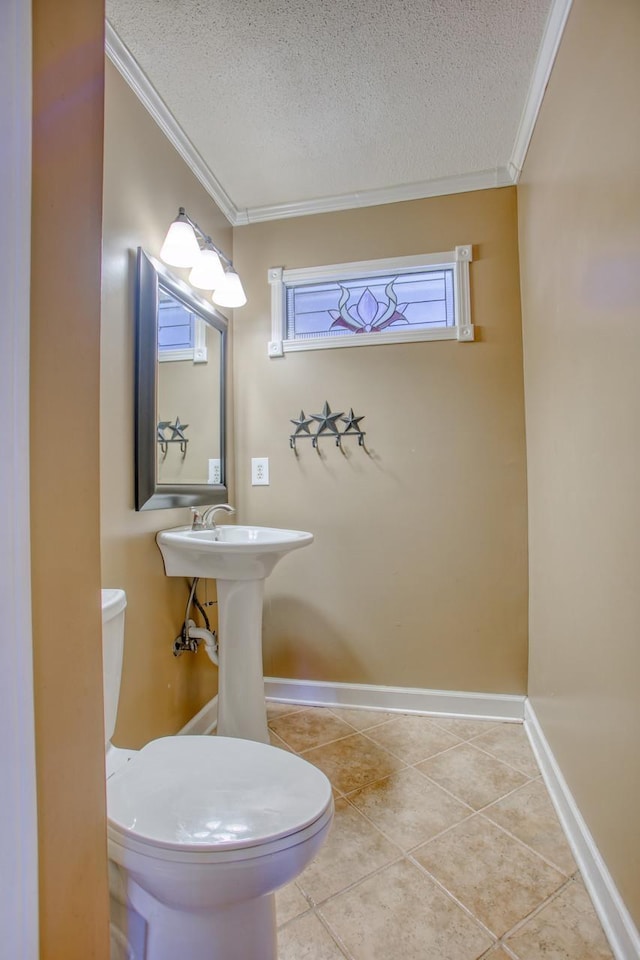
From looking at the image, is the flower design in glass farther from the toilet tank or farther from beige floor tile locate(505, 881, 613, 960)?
beige floor tile locate(505, 881, 613, 960)

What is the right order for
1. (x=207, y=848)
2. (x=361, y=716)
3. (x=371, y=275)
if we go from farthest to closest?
(x=371, y=275) → (x=361, y=716) → (x=207, y=848)

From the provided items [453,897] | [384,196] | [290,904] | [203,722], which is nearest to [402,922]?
[453,897]

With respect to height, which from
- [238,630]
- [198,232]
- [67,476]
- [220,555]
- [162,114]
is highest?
[162,114]

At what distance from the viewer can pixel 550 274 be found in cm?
149

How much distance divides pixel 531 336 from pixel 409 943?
1.91 m

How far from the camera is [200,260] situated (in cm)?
167

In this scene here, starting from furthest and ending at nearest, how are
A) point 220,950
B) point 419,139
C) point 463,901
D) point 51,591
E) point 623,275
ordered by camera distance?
point 419,139 → point 463,901 → point 623,275 → point 220,950 → point 51,591

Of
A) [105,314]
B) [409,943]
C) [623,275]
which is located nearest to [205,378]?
[105,314]

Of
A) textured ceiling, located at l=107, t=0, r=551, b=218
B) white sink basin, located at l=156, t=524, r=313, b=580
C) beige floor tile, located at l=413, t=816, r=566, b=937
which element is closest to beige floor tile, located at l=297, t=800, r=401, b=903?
beige floor tile, located at l=413, t=816, r=566, b=937

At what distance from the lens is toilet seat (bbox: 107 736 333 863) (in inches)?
29.0

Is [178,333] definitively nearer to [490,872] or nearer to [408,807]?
[408,807]

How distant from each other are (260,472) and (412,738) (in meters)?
1.32

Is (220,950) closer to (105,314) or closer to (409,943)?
(409,943)

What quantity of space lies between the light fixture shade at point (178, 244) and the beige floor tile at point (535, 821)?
2.08m
